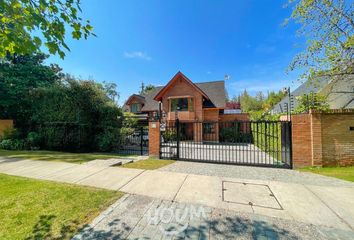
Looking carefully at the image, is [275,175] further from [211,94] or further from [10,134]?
[10,134]

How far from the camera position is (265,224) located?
9.93 ft

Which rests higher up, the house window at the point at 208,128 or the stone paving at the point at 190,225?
the house window at the point at 208,128

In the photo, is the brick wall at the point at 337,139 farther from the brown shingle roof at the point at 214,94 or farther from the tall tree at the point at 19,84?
the tall tree at the point at 19,84

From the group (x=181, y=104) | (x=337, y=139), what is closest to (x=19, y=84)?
(x=181, y=104)

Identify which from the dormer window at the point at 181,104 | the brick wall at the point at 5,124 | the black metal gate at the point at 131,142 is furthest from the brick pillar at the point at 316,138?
the brick wall at the point at 5,124

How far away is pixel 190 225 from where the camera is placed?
9.77 feet

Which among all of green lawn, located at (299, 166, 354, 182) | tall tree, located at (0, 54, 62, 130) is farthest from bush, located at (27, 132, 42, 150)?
green lawn, located at (299, 166, 354, 182)

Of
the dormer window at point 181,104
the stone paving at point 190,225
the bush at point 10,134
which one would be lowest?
the stone paving at point 190,225

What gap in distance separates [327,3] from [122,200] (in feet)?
30.9

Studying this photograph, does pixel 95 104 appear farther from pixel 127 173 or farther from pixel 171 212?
pixel 171 212

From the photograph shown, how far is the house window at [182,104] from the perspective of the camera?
18656mm

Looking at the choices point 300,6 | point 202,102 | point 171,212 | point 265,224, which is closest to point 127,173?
point 171,212

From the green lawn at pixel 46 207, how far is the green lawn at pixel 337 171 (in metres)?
6.75

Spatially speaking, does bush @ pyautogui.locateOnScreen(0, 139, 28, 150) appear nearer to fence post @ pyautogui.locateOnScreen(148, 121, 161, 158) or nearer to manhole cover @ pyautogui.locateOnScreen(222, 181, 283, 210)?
fence post @ pyautogui.locateOnScreen(148, 121, 161, 158)
